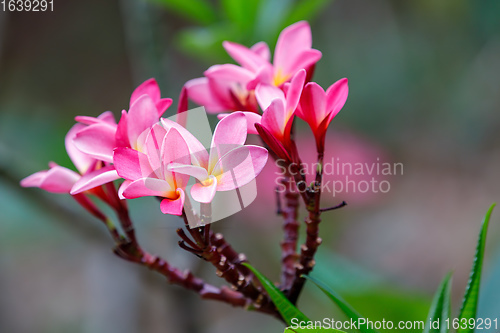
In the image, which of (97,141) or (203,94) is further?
(203,94)

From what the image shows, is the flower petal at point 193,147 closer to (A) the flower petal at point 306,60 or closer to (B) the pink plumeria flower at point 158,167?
(B) the pink plumeria flower at point 158,167

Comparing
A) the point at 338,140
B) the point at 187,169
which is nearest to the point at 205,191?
the point at 187,169

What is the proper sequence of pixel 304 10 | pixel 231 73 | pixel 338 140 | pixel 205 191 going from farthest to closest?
pixel 338 140 < pixel 304 10 < pixel 231 73 < pixel 205 191

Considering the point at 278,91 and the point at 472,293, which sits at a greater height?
the point at 278,91

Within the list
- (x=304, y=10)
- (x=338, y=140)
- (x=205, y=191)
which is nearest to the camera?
(x=205, y=191)

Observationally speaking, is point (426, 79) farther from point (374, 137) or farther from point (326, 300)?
point (326, 300)

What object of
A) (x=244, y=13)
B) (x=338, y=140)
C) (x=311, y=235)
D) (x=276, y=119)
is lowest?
(x=338, y=140)

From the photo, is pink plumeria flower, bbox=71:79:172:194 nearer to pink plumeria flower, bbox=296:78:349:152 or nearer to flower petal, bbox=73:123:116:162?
flower petal, bbox=73:123:116:162

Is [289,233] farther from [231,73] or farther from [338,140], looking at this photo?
[338,140]
